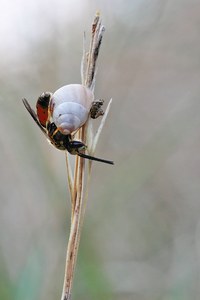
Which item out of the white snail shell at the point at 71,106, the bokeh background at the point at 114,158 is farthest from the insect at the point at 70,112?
the bokeh background at the point at 114,158

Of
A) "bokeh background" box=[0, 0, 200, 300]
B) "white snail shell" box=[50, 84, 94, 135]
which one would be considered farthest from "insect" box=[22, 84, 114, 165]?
"bokeh background" box=[0, 0, 200, 300]

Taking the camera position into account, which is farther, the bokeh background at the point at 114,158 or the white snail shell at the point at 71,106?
the bokeh background at the point at 114,158

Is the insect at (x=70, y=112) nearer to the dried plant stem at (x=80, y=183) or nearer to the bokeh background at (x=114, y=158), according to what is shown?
the dried plant stem at (x=80, y=183)

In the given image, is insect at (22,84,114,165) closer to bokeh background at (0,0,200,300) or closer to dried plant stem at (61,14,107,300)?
dried plant stem at (61,14,107,300)

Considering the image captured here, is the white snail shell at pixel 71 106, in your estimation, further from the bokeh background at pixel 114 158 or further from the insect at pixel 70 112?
the bokeh background at pixel 114 158

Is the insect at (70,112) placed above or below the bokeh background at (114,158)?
below

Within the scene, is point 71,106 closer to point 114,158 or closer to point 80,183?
point 80,183

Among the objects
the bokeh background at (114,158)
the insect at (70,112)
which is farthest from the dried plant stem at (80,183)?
the bokeh background at (114,158)
